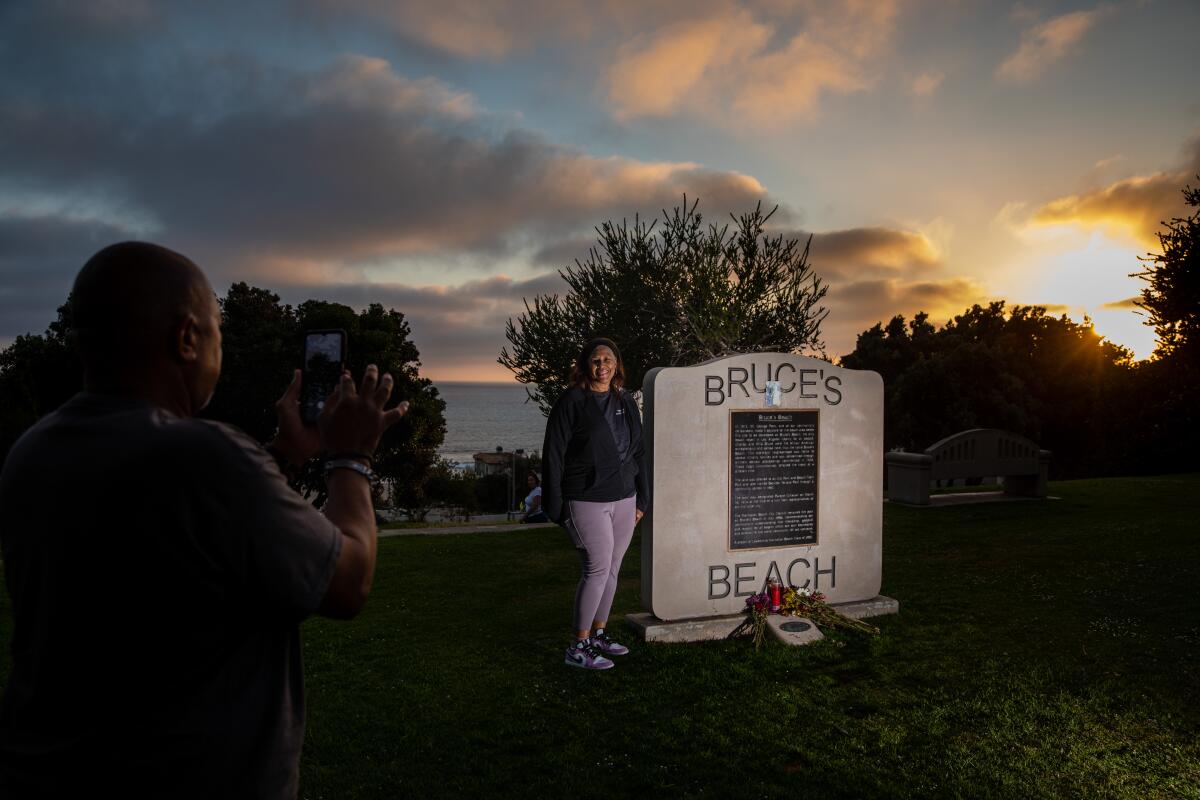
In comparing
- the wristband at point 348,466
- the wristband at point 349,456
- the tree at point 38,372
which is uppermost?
the tree at point 38,372

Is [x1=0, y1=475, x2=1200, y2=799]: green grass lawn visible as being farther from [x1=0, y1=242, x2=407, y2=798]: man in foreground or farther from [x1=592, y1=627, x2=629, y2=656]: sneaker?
[x1=0, y1=242, x2=407, y2=798]: man in foreground

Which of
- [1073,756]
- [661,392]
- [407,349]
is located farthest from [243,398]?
[1073,756]

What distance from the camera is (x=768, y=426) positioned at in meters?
6.77

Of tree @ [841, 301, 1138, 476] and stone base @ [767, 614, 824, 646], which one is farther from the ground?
tree @ [841, 301, 1138, 476]

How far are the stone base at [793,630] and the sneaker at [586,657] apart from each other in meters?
1.60

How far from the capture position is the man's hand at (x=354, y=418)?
5.39 ft

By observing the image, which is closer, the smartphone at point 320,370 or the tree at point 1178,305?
the smartphone at point 320,370

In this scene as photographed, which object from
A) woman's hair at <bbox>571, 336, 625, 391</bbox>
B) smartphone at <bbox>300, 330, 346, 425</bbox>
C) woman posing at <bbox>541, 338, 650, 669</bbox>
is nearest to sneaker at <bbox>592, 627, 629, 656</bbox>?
woman posing at <bbox>541, 338, 650, 669</bbox>

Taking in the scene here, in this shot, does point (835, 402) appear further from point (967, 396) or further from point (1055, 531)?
point (967, 396)

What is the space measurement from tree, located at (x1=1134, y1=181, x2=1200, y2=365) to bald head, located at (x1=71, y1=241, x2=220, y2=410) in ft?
68.0

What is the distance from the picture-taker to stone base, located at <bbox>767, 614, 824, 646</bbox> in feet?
20.1

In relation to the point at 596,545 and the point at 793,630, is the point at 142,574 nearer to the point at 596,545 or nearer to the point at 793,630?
the point at 596,545

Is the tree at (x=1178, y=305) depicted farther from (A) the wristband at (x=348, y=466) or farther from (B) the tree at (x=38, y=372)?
(B) the tree at (x=38, y=372)

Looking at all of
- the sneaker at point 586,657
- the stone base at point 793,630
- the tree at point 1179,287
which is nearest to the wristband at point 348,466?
the sneaker at point 586,657
